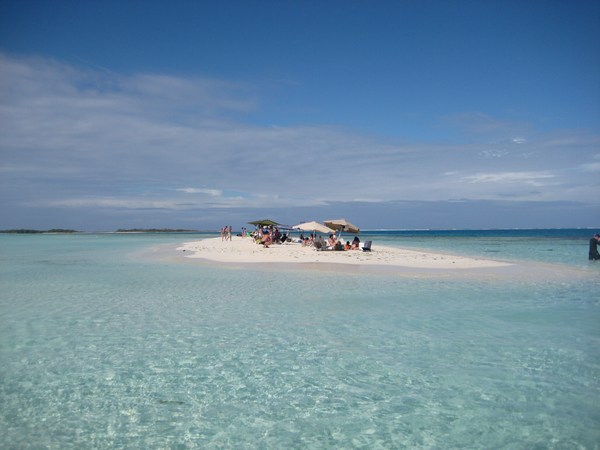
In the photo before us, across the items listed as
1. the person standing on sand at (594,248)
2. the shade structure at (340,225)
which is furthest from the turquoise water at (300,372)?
the shade structure at (340,225)

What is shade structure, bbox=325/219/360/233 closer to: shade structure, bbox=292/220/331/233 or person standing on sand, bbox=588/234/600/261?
shade structure, bbox=292/220/331/233

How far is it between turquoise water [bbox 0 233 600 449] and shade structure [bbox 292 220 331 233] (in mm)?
23465

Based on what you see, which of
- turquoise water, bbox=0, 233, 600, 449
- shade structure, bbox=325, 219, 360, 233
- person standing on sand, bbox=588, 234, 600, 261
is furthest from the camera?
shade structure, bbox=325, 219, 360, 233

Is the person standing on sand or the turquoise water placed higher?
the person standing on sand

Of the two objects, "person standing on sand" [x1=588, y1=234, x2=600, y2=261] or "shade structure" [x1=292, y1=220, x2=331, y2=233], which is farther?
"shade structure" [x1=292, y1=220, x2=331, y2=233]

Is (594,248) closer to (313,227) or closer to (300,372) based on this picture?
(313,227)

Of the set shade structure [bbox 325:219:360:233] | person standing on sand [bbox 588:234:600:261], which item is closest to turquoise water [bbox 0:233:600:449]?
person standing on sand [bbox 588:234:600:261]

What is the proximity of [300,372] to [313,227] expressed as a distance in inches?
1198

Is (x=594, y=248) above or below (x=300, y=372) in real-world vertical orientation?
above

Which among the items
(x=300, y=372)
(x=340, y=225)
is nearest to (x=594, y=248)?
(x=340, y=225)

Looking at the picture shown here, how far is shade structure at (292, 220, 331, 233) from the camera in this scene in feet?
119

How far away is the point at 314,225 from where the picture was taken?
37375 millimetres

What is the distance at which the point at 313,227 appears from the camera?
3691cm

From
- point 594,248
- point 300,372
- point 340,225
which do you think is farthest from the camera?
point 340,225
